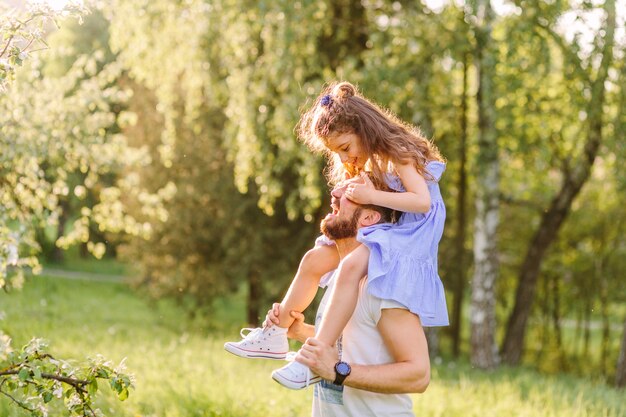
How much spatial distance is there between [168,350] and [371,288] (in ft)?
18.6

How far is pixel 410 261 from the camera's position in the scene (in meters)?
2.99

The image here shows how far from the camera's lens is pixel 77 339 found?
29.9 feet

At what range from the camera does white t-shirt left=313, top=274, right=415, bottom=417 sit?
2.99m

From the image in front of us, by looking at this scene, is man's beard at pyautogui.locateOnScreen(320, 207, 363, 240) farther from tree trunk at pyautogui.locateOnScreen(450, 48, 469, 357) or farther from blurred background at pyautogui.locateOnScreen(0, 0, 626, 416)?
tree trunk at pyautogui.locateOnScreen(450, 48, 469, 357)

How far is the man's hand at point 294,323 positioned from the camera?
11.5 ft

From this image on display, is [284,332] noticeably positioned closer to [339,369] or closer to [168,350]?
[339,369]

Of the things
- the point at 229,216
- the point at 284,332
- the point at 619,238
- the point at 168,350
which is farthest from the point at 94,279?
the point at 284,332

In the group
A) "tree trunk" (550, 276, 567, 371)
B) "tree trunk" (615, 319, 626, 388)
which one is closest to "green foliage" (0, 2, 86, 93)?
"tree trunk" (615, 319, 626, 388)

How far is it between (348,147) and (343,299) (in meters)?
0.64

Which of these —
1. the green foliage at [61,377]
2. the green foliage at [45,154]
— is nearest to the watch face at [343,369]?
the green foliage at [61,377]

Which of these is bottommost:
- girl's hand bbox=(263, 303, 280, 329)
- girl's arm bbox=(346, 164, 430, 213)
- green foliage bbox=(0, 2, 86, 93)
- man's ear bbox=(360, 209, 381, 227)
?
girl's hand bbox=(263, 303, 280, 329)

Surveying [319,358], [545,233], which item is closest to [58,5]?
[319,358]

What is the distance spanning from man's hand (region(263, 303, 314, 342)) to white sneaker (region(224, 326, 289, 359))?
29 millimetres

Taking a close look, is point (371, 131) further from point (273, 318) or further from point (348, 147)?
point (273, 318)
